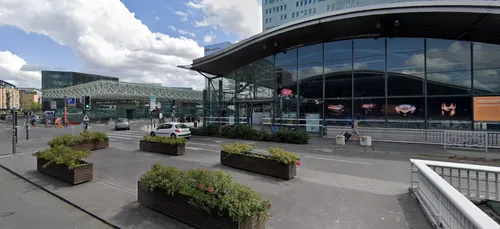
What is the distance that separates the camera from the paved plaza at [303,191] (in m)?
4.43

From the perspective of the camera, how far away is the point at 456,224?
126 inches

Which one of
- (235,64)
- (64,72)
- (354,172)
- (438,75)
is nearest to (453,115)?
(438,75)

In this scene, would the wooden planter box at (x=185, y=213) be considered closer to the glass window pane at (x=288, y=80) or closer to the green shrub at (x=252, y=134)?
the green shrub at (x=252, y=134)

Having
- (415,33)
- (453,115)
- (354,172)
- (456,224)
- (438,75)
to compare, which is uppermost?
(415,33)

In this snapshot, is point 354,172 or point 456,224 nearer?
point 456,224

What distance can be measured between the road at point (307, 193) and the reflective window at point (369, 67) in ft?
28.0

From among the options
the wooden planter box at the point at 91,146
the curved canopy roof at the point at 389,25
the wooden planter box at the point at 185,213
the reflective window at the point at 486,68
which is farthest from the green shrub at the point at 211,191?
the reflective window at the point at 486,68

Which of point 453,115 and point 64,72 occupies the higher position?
point 64,72

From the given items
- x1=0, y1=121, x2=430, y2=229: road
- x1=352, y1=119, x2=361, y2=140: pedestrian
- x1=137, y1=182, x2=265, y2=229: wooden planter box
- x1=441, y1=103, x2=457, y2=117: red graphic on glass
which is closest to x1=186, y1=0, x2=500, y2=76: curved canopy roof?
x1=441, y1=103, x2=457, y2=117: red graphic on glass

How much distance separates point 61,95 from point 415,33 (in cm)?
8498

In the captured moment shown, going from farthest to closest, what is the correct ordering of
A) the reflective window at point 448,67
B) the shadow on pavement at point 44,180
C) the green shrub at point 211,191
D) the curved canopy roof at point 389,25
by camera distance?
the reflective window at point 448,67
the curved canopy roof at point 389,25
the shadow on pavement at point 44,180
the green shrub at point 211,191

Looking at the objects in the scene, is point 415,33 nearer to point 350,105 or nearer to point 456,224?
point 350,105

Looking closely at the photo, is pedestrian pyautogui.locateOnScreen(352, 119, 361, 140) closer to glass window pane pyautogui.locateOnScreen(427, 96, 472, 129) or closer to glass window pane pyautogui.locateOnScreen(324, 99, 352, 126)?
glass window pane pyautogui.locateOnScreen(324, 99, 352, 126)

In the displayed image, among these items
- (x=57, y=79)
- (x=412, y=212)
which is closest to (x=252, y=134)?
(x=412, y=212)
